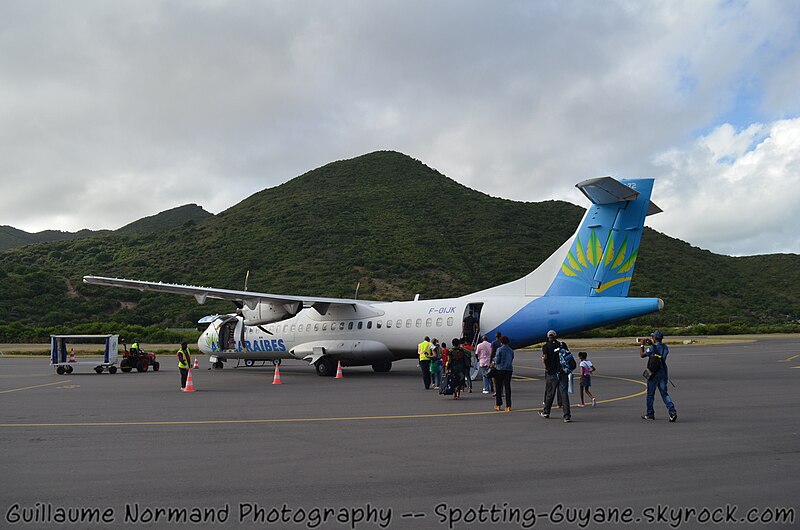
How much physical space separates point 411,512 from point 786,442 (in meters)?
6.60

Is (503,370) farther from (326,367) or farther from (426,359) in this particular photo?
(326,367)

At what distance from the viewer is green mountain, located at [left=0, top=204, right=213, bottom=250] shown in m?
152

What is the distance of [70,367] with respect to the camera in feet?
85.9

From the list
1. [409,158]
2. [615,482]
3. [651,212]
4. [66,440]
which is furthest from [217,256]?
[615,482]

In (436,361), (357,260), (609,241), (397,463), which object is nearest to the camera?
(397,463)

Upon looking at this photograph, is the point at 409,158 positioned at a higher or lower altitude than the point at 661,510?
higher

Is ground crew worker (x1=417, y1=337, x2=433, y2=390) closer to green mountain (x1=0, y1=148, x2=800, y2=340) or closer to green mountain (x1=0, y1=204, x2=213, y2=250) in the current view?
green mountain (x1=0, y1=148, x2=800, y2=340)

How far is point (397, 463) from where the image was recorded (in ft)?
27.2

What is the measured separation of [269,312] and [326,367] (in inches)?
121

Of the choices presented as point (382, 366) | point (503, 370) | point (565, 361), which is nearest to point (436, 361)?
point (503, 370)

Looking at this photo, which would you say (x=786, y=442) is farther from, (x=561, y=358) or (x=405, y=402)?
(x=405, y=402)

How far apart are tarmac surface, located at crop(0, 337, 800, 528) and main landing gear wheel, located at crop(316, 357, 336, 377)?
27.8ft

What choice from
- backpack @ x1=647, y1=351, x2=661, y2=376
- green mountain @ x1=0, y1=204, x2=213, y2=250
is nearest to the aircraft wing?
backpack @ x1=647, y1=351, x2=661, y2=376

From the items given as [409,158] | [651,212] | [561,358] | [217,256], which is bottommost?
[561,358]
